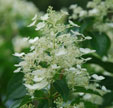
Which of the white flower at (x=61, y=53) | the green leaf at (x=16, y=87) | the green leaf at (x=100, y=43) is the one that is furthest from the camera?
the green leaf at (x=100, y=43)

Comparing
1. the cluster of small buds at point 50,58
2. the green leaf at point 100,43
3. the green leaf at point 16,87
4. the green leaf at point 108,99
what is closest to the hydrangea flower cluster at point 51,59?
the cluster of small buds at point 50,58

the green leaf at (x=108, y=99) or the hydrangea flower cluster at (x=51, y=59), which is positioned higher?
the hydrangea flower cluster at (x=51, y=59)

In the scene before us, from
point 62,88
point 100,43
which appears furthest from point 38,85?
point 100,43

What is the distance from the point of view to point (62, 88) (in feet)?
3.40

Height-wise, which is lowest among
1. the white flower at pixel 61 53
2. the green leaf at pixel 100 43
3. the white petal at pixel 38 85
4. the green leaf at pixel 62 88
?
the green leaf at pixel 62 88

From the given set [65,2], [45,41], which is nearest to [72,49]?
[45,41]

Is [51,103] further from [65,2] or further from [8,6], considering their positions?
[65,2]

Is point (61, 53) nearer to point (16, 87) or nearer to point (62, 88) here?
point (62, 88)

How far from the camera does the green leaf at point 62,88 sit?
40.3 inches

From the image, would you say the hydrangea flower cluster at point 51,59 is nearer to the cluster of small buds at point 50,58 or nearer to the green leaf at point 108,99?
the cluster of small buds at point 50,58

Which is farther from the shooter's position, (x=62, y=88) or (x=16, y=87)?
(x=16, y=87)


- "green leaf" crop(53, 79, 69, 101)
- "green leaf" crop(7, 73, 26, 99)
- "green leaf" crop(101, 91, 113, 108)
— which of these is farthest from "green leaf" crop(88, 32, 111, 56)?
"green leaf" crop(53, 79, 69, 101)

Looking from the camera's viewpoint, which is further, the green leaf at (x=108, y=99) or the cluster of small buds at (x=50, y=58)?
the green leaf at (x=108, y=99)

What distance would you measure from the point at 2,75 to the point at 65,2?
6930 mm
